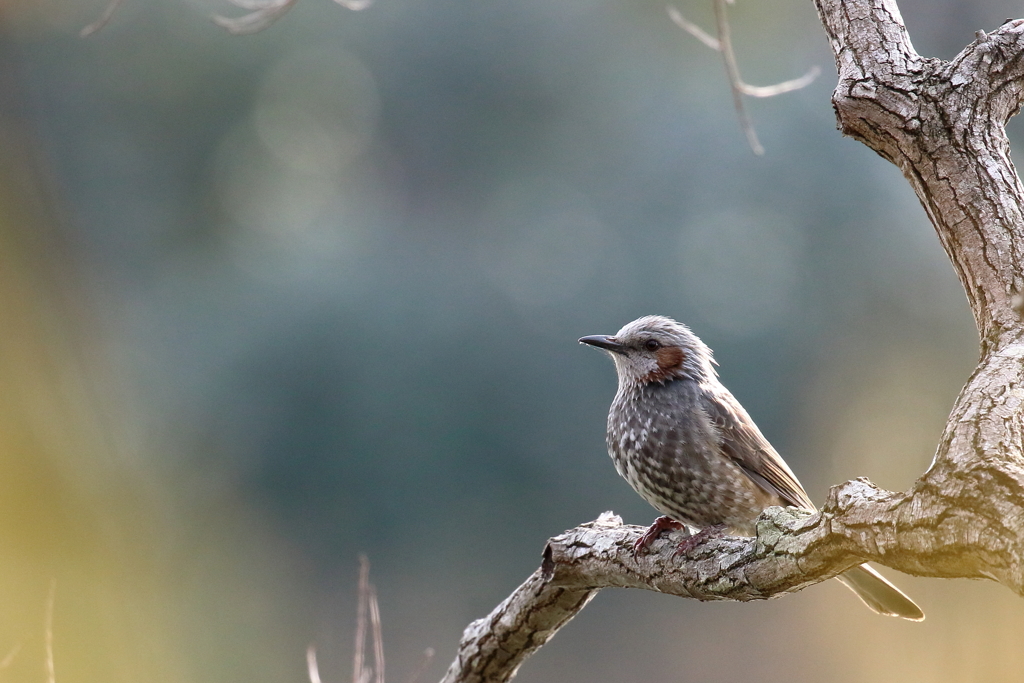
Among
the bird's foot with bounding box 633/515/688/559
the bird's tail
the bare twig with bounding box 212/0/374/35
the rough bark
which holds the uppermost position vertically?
the bare twig with bounding box 212/0/374/35

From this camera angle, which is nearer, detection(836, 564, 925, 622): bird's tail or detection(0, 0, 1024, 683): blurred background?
detection(836, 564, 925, 622): bird's tail

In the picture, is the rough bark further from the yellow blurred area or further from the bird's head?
the yellow blurred area

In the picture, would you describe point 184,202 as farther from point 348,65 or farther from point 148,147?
point 348,65

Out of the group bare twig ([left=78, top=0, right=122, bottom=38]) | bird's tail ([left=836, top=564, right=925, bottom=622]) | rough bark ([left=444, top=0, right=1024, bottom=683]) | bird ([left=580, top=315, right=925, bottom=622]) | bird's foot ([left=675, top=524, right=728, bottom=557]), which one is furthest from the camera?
bare twig ([left=78, top=0, right=122, bottom=38])

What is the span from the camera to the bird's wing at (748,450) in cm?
366

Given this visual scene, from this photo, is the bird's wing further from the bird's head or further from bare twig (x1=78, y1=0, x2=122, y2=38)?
bare twig (x1=78, y1=0, x2=122, y2=38)

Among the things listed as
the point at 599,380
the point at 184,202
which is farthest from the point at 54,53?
the point at 599,380

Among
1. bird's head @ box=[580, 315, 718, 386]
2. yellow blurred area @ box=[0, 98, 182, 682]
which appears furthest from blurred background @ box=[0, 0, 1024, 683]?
bird's head @ box=[580, 315, 718, 386]

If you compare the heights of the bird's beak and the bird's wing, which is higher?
the bird's beak

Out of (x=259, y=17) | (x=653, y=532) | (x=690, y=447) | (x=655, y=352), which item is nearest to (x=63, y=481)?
(x=259, y=17)

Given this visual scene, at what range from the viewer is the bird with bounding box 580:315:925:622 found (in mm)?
3453

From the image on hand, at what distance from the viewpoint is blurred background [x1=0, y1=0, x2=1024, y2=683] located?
26.0 feet

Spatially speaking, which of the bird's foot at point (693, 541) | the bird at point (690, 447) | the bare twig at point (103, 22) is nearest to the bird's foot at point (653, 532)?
the bird at point (690, 447)

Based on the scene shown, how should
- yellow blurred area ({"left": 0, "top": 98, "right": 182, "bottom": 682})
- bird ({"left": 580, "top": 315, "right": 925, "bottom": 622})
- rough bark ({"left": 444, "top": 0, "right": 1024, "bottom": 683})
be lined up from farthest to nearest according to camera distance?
yellow blurred area ({"left": 0, "top": 98, "right": 182, "bottom": 682}) < bird ({"left": 580, "top": 315, "right": 925, "bottom": 622}) < rough bark ({"left": 444, "top": 0, "right": 1024, "bottom": 683})
